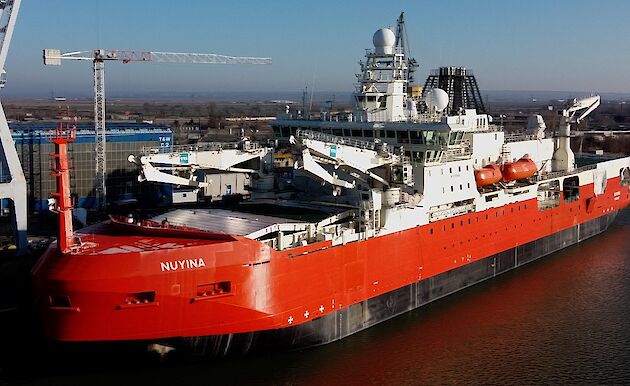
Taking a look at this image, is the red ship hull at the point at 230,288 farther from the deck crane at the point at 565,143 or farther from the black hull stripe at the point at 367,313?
the deck crane at the point at 565,143

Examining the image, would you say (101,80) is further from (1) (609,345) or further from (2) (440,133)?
(1) (609,345)

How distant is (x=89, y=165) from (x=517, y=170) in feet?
67.5

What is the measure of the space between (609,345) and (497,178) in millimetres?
8497

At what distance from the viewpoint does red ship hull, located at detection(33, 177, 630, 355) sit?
1559cm

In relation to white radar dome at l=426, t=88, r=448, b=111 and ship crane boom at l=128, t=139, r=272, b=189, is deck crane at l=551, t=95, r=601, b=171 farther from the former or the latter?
ship crane boom at l=128, t=139, r=272, b=189

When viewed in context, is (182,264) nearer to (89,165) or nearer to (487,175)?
(487,175)

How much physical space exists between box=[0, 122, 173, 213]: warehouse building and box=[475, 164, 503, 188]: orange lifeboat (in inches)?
621

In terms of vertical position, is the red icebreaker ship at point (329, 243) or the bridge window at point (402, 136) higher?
the bridge window at point (402, 136)

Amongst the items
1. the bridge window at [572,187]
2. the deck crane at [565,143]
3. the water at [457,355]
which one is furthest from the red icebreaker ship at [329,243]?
the deck crane at [565,143]

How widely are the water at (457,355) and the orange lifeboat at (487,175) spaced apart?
433cm

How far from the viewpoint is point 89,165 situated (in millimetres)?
31875

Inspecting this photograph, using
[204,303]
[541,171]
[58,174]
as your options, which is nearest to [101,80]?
[58,174]

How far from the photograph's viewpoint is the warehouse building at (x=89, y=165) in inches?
1181

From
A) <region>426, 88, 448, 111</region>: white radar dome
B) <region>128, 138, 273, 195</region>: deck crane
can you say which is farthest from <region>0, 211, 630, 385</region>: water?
<region>426, 88, 448, 111</region>: white radar dome
